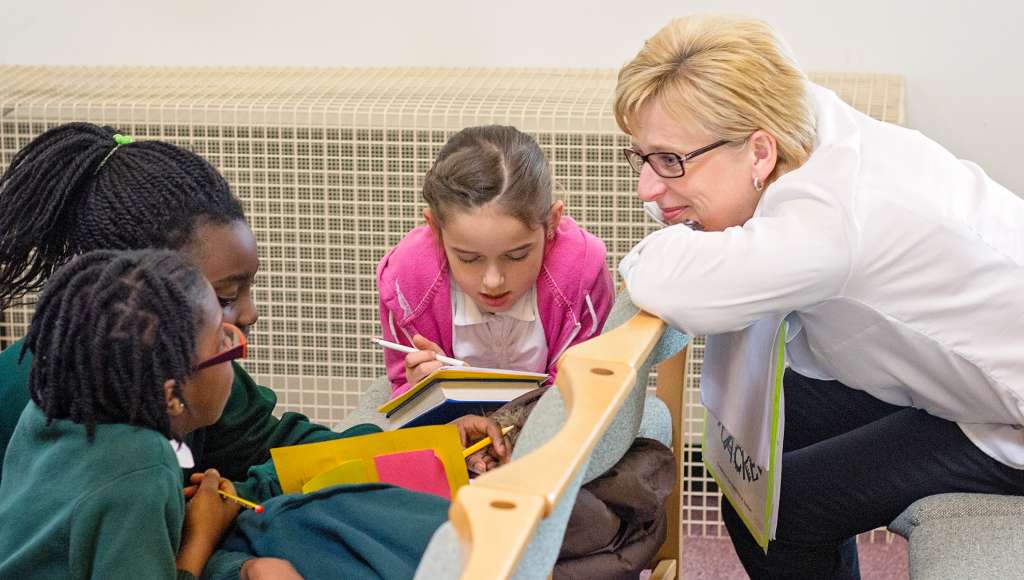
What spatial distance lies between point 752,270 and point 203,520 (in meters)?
0.65

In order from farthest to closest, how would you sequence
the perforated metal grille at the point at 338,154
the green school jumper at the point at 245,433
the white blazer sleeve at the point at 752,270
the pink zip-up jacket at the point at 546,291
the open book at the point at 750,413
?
the perforated metal grille at the point at 338,154, the pink zip-up jacket at the point at 546,291, the green school jumper at the point at 245,433, the open book at the point at 750,413, the white blazer sleeve at the point at 752,270

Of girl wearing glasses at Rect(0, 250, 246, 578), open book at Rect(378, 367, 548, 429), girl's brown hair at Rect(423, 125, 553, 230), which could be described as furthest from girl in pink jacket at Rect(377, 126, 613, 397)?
girl wearing glasses at Rect(0, 250, 246, 578)

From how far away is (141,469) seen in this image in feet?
3.99

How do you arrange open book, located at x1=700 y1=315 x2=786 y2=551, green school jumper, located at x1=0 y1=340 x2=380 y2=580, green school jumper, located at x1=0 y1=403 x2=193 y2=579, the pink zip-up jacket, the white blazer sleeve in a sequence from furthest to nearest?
the pink zip-up jacket → green school jumper, located at x1=0 y1=340 x2=380 y2=580 → open book, located at x1=700 y1=315 x2=786 y2=551 → the white blazer sleeve → green school jumper, located at x1=0 y1=403 x2=193 y2=579

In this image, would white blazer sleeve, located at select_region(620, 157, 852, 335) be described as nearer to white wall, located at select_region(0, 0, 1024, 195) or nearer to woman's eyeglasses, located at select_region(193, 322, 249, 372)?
woman's eyeglasses, located at select_region(193, 322, 249, 372)

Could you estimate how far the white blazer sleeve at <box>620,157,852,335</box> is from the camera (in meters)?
1.29

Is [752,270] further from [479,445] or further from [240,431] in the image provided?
[240,431]

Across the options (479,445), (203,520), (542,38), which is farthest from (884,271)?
(542,38)

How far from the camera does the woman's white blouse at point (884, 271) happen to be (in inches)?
51.4

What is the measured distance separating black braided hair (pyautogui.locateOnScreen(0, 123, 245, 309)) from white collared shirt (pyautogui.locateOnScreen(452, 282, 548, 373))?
0.47 metres

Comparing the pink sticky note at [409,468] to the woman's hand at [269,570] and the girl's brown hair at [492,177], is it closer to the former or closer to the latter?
Result: the woman's hand at [269,570]

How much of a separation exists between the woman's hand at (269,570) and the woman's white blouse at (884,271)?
1.52ft

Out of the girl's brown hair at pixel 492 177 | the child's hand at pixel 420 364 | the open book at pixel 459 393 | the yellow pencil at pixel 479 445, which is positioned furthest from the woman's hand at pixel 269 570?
the girl's brown hair at pixel 492 177

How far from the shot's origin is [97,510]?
3.89 ft
